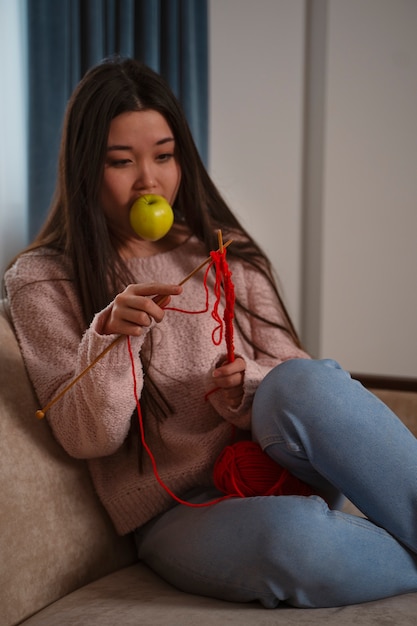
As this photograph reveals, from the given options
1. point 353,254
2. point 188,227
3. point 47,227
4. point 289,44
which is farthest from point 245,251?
point 289,44

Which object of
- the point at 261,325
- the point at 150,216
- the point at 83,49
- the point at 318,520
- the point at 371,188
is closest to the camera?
the point at 318,520

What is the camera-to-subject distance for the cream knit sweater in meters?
1.20

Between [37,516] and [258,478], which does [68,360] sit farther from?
[258,478]

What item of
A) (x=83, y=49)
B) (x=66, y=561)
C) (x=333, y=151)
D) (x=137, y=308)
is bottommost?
(x=66, y=561)

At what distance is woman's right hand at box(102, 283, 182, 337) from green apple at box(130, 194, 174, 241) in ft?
0.84

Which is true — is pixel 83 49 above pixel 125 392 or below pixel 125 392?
above

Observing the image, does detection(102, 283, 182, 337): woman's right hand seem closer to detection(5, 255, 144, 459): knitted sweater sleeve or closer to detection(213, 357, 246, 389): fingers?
detection(5, 255, 144, 459): knitted sweater sleeve

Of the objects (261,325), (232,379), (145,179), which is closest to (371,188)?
(261,325)

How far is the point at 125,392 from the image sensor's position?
1.19 metres

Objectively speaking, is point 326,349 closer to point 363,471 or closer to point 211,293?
point 211,293

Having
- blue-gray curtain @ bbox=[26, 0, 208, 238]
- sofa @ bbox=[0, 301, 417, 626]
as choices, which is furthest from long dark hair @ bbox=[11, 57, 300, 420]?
blue-gray curtain @ bbox=[26, 0, 208, 238]

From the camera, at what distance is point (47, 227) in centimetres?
148

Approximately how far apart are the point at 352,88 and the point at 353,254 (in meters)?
0.58

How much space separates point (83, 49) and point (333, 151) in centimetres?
106
